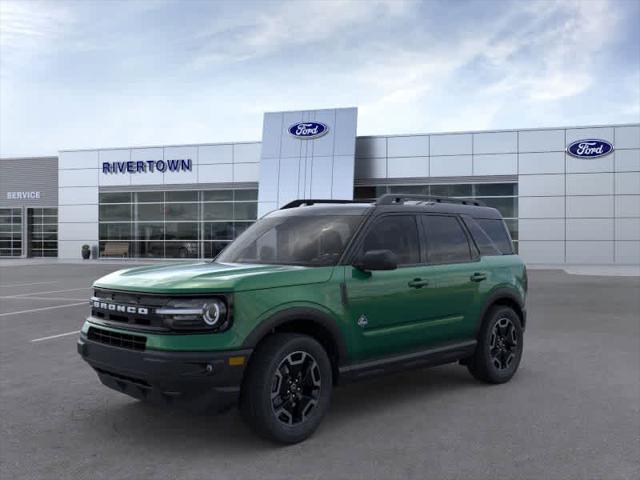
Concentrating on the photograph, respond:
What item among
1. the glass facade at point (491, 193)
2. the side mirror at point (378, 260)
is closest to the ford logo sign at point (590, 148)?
the glass facade at point (491, 193)

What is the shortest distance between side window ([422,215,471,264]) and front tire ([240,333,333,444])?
1.79 m

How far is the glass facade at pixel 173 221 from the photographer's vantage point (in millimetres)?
37094

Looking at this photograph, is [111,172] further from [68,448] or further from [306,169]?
[68,448]

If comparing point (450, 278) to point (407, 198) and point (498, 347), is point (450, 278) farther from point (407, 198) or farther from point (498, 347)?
point (498, 347)

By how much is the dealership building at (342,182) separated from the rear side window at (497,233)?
2418cm

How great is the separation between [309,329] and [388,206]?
148 cm

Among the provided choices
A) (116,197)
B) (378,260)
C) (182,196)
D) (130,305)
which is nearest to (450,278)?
(378,260)

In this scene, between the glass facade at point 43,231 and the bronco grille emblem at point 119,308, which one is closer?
the bronco grille emblem at point 119,308

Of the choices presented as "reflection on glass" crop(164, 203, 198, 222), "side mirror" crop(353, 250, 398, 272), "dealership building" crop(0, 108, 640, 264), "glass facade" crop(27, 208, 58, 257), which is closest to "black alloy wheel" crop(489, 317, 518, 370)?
"side mirror" crop(353, 250, 398, 272)

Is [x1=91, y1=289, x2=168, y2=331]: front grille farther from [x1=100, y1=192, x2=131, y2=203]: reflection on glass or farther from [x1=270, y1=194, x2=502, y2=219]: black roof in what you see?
[x1=100, y1=192, x2=131, y2=203]: reflection on glass

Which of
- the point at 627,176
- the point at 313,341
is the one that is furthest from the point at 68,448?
the point at 627,176

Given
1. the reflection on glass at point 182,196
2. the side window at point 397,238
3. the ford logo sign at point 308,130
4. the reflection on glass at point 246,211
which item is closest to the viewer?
the side window at point 397,238

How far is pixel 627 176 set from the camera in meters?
31.6

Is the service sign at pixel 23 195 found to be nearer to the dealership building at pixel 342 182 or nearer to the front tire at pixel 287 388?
the dealership building at pixel 342 182
